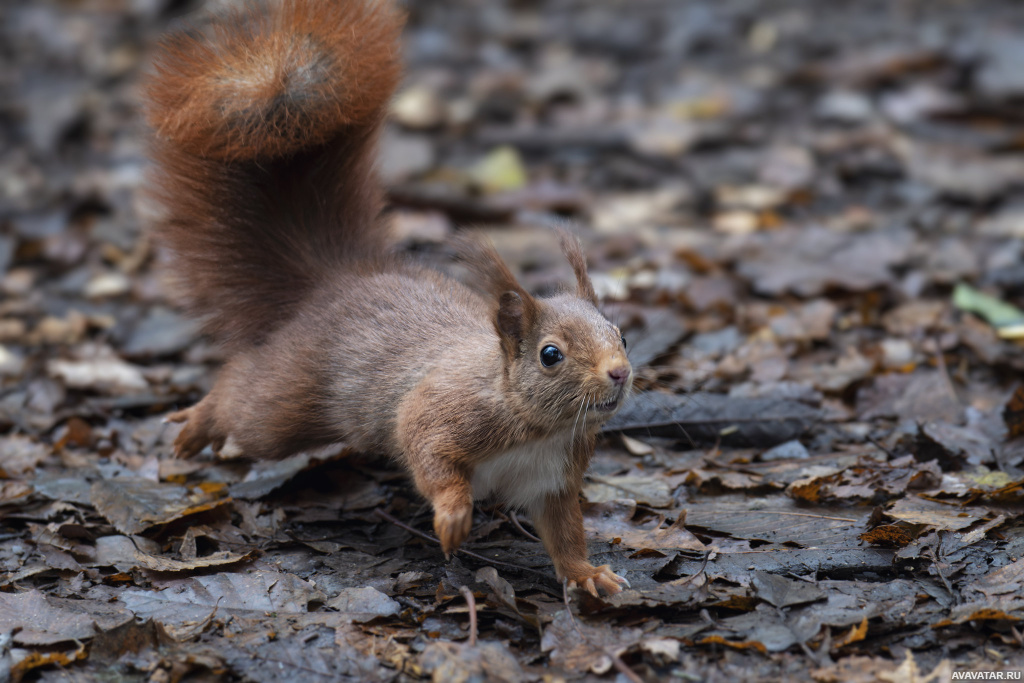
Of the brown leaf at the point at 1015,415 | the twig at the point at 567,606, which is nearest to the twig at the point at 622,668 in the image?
the twig at the point at 567,606

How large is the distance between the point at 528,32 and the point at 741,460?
5.87 metres

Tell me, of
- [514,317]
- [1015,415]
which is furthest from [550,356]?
[1015,415]

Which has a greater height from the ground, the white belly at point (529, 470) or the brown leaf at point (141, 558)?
the white belly at point (529, 470)

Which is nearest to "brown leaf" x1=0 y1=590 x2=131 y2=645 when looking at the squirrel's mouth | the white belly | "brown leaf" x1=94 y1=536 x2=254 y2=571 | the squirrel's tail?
"brown leaf" x1=94 y1=536 x2=254 y2=571

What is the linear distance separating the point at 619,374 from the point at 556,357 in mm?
197

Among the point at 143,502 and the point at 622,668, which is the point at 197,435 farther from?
the point at 622,668

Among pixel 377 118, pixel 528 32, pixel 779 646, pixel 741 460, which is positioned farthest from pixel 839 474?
pixel 528 32

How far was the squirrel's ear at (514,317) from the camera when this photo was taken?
284 centimetres

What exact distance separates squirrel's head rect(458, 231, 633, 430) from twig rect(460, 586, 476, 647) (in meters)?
0.51

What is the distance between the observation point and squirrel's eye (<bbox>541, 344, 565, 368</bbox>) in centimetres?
278

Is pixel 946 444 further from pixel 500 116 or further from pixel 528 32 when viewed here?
pixel 528 32

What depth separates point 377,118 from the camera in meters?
3.64

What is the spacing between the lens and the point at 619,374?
2.69 m

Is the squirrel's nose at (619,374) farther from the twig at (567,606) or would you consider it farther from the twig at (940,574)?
the twig at (940,574)
